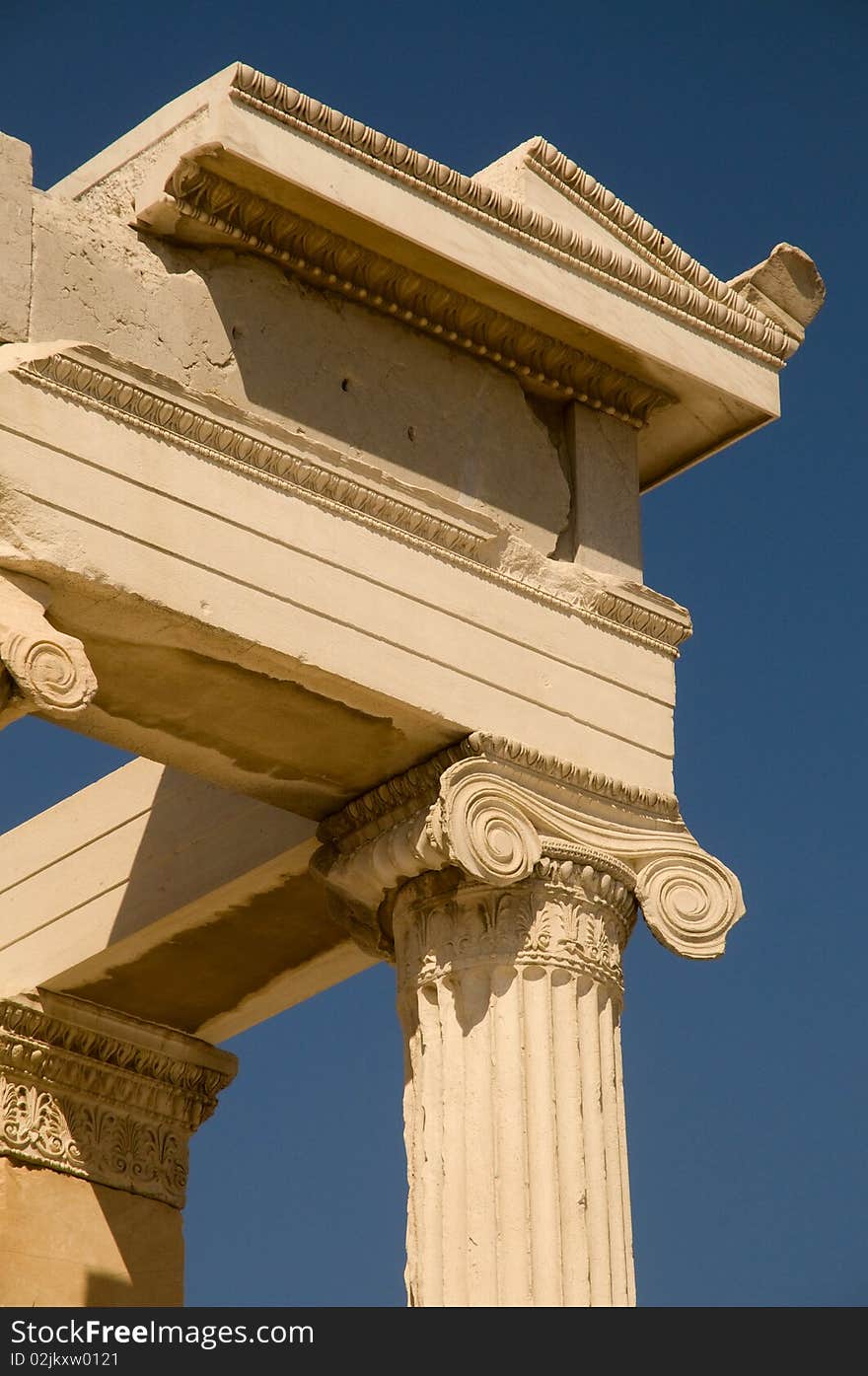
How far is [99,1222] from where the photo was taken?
16.6 m

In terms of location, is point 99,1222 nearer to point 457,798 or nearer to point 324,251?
point 457,798

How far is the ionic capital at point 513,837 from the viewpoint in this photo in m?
13.8

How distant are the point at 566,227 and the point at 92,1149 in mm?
6154

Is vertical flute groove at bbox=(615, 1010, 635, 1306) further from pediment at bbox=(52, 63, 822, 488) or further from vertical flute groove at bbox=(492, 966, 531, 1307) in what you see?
pediment at bbox=(52, 63, 822, 488)

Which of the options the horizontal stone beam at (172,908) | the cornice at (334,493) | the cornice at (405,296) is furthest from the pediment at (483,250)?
the horizontal stone beam at (172,908)

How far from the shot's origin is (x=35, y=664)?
40.2ft

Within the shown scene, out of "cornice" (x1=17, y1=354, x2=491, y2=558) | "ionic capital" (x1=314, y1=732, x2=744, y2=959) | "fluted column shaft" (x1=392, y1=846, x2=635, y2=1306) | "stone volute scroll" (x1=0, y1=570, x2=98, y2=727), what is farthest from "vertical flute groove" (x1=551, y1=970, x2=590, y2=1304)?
"stone volute scroll" (x1=0, y1=570, x2=98, y2=727)

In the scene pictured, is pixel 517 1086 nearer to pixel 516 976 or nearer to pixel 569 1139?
pixel 569 1139

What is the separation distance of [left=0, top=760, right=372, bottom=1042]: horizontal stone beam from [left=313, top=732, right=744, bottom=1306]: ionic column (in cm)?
103

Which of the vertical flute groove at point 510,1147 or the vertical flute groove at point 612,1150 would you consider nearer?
the vertical flute groove at point 510,1147

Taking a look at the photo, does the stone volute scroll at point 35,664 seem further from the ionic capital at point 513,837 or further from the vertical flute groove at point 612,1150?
the vertical flute groove at point 612,1150

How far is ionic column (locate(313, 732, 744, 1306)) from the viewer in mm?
13203

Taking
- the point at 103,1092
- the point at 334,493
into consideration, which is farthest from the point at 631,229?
the point at 103,1092

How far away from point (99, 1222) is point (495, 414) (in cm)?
540
